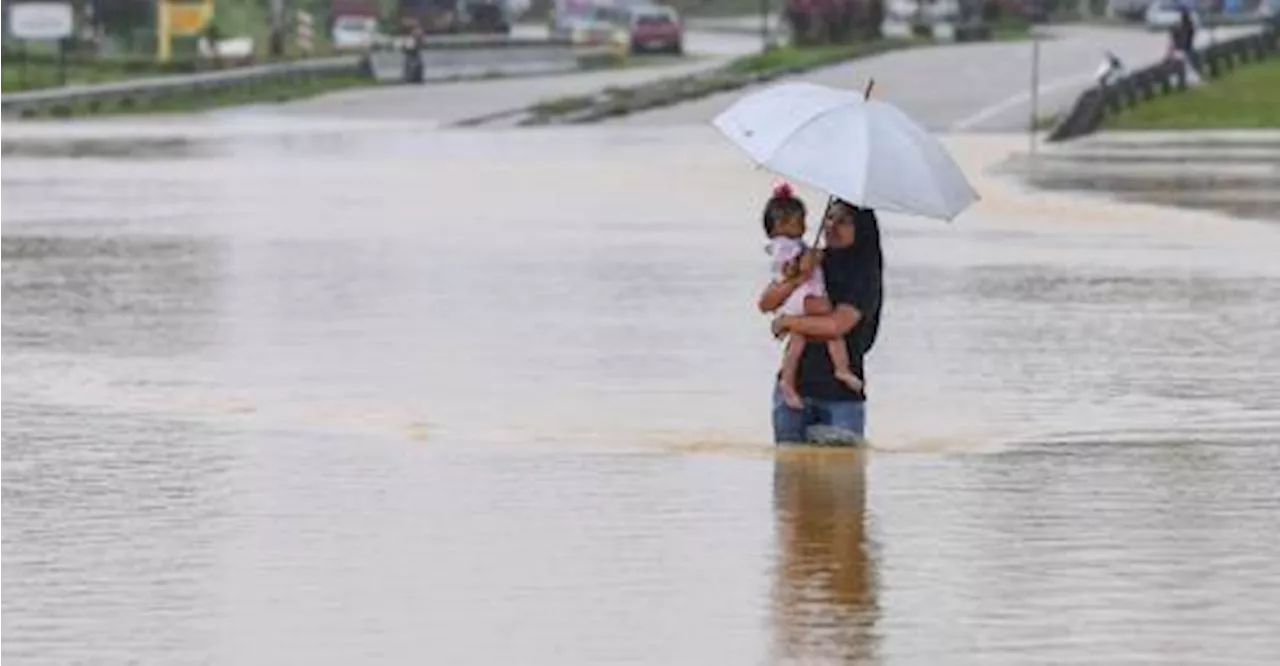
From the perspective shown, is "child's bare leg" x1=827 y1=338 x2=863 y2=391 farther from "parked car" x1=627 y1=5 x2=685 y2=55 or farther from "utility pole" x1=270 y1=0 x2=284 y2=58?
"parked car" x1=627 y1=5 x2=685 y2=55

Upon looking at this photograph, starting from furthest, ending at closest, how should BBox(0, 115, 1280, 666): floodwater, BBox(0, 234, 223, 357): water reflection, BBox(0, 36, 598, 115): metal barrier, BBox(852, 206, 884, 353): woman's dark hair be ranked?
1. BBox(0, 36, 598, 115): metal barrier
2. BBox(0, 234, 223, 357): water reflection
3. BBox(852, 206, 884, 353): woman's dark hair
4. BBox(0, 115, 1280, 666): floodwater

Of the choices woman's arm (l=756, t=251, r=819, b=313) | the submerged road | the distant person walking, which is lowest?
the submerged road

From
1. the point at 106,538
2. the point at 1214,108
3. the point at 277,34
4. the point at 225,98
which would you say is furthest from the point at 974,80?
the point at 106,538

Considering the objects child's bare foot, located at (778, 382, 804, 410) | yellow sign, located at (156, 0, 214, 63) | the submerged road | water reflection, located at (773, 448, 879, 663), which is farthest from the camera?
yellow sign, located at (156, 0, 214, 63)

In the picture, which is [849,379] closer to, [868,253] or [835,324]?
[835,324]

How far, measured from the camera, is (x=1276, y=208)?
35.8 meters

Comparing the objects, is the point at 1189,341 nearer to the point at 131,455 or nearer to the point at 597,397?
the point at 597,397

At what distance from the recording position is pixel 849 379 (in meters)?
16.3

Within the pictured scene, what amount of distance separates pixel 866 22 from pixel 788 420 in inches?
3100

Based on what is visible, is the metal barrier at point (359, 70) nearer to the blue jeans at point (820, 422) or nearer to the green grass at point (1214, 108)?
the green grass at point (1214, 108)

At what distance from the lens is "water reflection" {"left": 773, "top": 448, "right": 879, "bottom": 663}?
11820 mm

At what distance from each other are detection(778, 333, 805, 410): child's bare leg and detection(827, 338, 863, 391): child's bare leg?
0.39 feet

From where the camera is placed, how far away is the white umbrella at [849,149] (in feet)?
52.3

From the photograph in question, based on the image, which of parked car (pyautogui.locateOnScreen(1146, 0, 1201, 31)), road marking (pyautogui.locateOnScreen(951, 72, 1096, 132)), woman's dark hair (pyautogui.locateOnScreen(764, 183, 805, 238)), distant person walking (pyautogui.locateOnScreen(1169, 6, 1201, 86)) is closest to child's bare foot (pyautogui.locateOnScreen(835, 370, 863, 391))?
woman's dark hair (pyautogui.locateOnScreen(764, 183, 805, 238))
